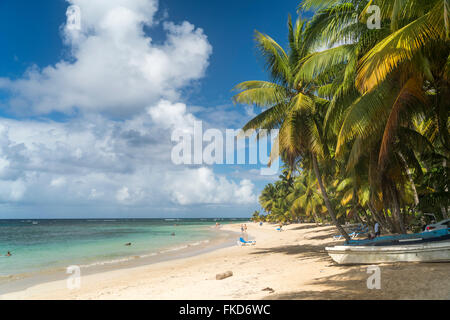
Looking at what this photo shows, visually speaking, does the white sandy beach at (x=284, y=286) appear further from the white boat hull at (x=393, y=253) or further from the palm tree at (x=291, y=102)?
the palm tree at (x=291, y=102)

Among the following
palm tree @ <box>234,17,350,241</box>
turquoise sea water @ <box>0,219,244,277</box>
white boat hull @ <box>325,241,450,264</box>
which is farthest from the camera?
turquoise sea water @ <box>0,219,244,277</box>

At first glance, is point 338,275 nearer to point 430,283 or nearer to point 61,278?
point 430,283

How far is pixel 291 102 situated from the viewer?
11.2 meters

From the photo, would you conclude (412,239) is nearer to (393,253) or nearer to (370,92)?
(393,253)

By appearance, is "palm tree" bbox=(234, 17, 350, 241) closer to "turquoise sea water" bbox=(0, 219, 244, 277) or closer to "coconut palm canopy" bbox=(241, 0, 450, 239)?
"coconut palm canopy" bbox=(241, 0, 450, 239)

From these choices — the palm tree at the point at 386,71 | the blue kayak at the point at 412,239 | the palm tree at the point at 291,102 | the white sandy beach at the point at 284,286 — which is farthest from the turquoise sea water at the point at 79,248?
the palm tree at the point at 386,71

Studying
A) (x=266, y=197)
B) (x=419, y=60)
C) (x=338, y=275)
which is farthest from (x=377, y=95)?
(x=266, y=197)

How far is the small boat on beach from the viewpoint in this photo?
6645 mm

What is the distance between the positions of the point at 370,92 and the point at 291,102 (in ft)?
17.1

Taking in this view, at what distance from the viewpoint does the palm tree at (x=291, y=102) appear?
10.6 meters

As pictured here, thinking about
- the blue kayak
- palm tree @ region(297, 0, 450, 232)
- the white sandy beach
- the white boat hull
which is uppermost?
palm tree @ region(297, 0, 450, 232)

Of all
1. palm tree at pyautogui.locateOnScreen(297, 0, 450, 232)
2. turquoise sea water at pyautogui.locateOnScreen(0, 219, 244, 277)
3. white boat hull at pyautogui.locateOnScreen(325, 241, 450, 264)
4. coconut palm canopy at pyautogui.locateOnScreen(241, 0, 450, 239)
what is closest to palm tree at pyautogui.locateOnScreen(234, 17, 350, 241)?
coconut palm canopy at pyautogui.locateOnScreen(241, 0, 450, 239)

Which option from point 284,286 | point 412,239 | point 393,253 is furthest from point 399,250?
point 284,286

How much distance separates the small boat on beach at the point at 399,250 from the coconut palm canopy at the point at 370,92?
4.44ft
